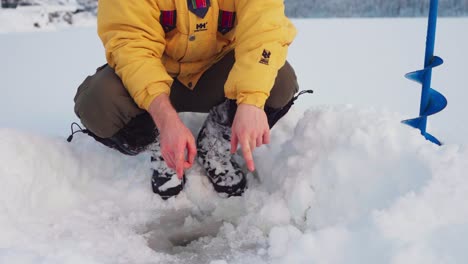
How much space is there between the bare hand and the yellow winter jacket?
4cm

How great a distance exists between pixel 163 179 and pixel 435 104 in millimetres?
1120

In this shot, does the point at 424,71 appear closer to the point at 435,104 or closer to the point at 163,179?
the point at 435,104

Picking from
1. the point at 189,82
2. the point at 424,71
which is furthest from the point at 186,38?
the point at 424,71

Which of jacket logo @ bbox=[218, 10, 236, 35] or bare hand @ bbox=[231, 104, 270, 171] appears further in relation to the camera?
jacket logo @ bbox=[218, 10, 236, 35]

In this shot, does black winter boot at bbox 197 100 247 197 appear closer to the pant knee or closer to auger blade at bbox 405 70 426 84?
the pant knee

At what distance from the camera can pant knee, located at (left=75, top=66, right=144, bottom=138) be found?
138 cm

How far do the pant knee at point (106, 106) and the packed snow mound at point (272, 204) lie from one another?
0.75ft

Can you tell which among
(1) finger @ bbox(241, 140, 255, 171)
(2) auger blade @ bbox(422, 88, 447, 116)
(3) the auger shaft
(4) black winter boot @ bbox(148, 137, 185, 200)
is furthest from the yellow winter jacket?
(2) auger blade @ bbox(422, 88, 447, 116)

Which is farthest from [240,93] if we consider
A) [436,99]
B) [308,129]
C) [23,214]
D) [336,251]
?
[436,99]

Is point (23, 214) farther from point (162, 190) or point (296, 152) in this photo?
point (296, 152)

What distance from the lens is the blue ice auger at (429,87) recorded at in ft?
5.78

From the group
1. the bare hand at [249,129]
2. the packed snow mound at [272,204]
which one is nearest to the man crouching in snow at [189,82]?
the bare hand at [249,129]

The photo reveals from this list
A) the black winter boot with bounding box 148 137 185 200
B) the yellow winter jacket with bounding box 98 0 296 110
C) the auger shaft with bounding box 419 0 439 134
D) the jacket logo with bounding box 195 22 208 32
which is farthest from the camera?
the auger shaft with bounding box 419 0 439 134

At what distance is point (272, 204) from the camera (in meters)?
1.38
